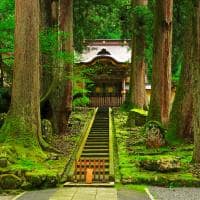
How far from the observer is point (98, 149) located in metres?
16.4

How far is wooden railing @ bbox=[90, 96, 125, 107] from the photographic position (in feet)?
126

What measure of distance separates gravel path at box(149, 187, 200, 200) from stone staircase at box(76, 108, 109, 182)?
1.50 meters

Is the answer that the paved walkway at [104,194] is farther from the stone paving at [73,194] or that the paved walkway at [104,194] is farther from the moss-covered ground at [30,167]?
the moss-covered ground at [30,167]

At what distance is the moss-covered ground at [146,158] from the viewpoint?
11.4 metres

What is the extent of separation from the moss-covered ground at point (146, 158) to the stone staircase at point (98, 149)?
458mm

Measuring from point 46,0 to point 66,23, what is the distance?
72.7 inches

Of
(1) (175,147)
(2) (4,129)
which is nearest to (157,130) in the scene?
(1) (175,147)

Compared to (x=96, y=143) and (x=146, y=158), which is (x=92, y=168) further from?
(x=96, y=143)

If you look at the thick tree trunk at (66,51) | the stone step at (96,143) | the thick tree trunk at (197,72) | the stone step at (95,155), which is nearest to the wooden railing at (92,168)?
the thick tree trunk at (197,72)

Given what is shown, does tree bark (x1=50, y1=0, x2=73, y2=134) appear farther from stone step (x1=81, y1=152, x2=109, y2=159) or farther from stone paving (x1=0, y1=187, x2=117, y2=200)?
stone paving (x1=0, y1=187, x2=117, y2=200)

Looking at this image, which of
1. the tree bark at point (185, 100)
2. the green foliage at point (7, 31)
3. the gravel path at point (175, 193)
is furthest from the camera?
the green foliage at point (7, 31)

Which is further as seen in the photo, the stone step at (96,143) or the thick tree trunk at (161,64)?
the thick tree trunk at (161,64)

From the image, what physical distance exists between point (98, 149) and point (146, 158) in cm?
339

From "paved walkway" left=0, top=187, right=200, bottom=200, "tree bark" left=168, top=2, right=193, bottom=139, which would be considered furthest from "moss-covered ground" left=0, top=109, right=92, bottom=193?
"tree bark" left=168, top=2, right=193, bottom=139
